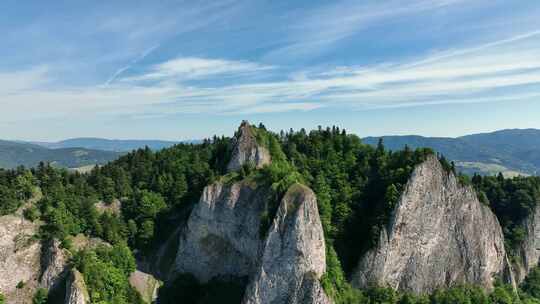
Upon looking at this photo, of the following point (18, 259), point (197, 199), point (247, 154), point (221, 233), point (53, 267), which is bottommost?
point (53, 267)

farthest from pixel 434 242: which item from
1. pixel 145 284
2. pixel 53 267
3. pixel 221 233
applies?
pixel 53 267

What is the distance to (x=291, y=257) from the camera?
67.7 m

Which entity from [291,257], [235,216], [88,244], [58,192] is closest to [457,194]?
[291,257]

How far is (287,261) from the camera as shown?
6781cm

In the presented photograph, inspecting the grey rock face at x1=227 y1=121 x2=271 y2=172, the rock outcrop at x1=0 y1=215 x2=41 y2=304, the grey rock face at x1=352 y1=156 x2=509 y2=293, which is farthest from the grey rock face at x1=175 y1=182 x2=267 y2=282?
the rock outcrop at x1=0 y1=215 x2=41 y2=304

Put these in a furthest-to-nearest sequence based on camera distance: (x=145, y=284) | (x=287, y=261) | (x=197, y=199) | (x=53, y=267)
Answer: (x=197, y=199) → (x=145, y=284) → (x=53, y=267) → (x=287, y=261)

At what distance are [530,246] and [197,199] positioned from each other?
95.9m

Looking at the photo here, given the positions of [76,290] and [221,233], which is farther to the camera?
[221,233]

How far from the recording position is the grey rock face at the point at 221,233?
76.3 m

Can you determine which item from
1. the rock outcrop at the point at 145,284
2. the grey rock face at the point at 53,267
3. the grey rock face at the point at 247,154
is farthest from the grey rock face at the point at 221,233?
the grey rock face at the point at 53,267

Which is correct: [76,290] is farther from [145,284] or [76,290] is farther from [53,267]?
[145,284]

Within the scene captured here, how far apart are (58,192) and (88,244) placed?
44.4 ft

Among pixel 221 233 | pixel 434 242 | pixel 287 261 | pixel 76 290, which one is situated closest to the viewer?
pixel 76 290

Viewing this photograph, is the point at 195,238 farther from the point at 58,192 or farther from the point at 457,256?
the point at 457,256
